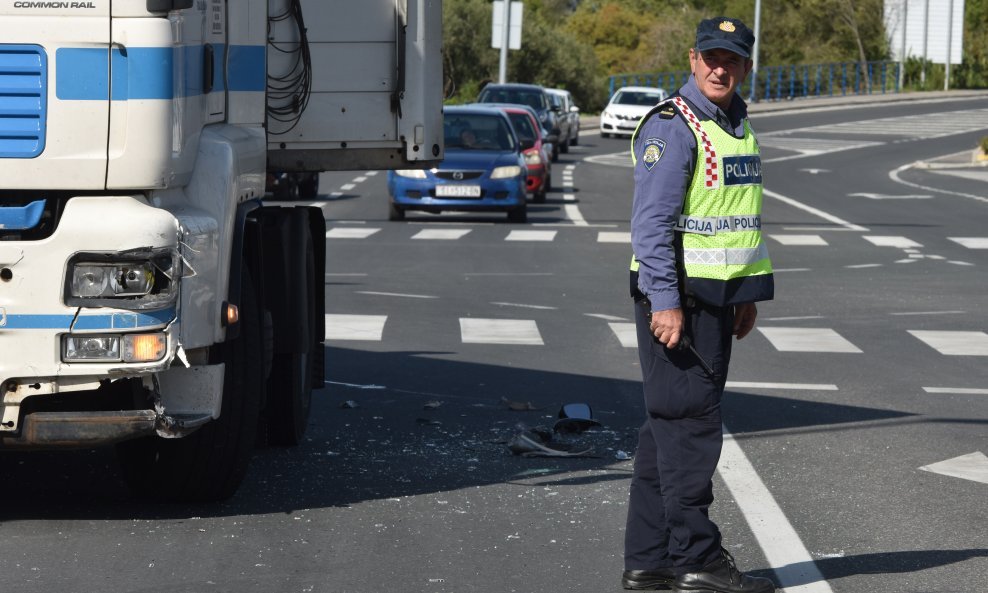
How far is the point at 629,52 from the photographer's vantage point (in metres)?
91.9

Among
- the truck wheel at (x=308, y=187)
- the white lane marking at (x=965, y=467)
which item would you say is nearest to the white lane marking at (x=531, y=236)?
the truck wheel at (x=308, y=187)

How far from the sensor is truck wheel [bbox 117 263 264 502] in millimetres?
6922

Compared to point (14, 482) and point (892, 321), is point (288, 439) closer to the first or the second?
point (14, 482)

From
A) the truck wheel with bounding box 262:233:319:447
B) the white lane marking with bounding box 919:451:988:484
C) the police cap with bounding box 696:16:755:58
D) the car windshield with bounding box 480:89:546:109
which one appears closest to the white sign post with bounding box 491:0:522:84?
the car windshield with bounding box 480:89:546:109

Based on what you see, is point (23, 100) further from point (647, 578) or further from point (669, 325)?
point (647, 578)

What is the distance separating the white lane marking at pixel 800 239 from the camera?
22.7 meters

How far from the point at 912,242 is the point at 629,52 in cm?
7020

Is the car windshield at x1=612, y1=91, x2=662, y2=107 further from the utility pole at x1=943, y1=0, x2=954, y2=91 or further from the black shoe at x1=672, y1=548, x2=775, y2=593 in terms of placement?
the black shoe at x1=672, y1=548, x2=775, y2=593

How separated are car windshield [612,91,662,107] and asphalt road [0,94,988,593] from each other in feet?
120

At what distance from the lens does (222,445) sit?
6949 mm

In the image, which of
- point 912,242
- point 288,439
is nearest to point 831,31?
point 912,242

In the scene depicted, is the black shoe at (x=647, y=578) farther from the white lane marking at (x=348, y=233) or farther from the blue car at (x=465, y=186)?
the blue car at (x=465, y=186)

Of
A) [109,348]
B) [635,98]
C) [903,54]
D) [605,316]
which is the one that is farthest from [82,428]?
[903,54]

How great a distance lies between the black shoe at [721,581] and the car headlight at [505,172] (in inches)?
770
